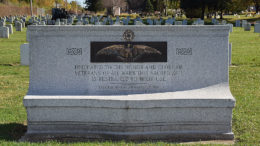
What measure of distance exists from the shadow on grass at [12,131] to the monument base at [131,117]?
8.0 inches

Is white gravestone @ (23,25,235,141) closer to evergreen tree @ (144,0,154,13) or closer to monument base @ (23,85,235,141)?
monument base @ (23,85,235,141)

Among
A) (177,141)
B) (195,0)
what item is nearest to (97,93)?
(177,141)

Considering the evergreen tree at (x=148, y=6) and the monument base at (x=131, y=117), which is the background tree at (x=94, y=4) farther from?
the monument base at (x=131, y=117)

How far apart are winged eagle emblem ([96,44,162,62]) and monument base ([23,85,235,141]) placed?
22.7 inches

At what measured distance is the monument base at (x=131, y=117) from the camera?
532 cm

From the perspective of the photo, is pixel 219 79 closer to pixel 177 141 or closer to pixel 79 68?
pixel 177 141

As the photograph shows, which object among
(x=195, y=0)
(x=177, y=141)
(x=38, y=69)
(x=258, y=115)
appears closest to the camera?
(x=177, y=141)

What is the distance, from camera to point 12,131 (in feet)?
18.8

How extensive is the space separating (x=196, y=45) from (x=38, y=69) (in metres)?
2.37

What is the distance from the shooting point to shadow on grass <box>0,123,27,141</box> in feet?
17.9

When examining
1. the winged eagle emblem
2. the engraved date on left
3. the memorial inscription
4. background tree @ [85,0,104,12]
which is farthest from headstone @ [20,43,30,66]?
background tree @ [85,0,104,12]

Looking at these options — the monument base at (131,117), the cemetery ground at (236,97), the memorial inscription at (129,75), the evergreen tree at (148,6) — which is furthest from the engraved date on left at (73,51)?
the evergreen tree at (148,6)

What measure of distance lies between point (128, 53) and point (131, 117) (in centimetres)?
97

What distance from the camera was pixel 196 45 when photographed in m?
5.70
